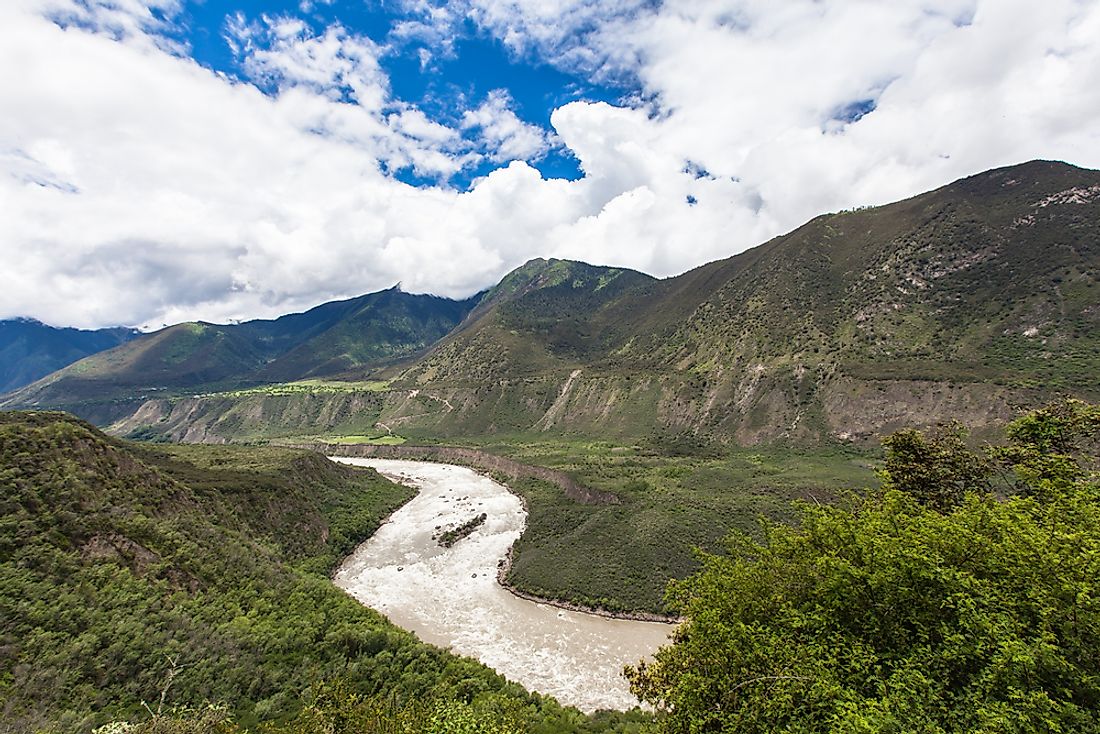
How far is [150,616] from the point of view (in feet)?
105

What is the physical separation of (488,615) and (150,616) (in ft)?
97.9

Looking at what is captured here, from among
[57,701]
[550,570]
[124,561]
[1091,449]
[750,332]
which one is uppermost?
[750,332]

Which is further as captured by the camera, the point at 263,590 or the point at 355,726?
the point at 263,590

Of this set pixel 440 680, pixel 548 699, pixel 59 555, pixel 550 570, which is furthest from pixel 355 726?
pixel 550 570

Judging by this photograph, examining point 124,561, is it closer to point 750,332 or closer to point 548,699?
point 548,699

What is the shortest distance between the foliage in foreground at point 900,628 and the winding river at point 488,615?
75.7 feet

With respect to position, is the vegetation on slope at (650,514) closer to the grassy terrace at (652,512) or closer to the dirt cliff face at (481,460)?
the grassy terrace at (652,512)

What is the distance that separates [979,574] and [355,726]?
20838mm

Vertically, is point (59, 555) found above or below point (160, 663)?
above

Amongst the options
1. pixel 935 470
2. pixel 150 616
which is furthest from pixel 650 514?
pixel 150 616

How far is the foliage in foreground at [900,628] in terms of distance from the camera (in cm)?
1244

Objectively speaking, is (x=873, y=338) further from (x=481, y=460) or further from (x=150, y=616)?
(x=150, y=616)

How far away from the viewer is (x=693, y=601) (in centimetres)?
1995

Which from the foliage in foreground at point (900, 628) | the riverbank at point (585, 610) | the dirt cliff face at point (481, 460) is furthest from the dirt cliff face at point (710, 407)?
the foliage in foreground at point (900, 628)
